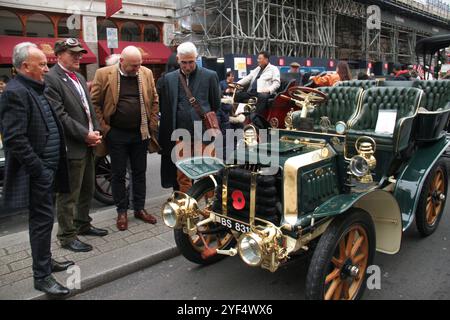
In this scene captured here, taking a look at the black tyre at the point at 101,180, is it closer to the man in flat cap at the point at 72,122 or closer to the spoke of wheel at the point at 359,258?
the man in flat cap at the point at 72,122

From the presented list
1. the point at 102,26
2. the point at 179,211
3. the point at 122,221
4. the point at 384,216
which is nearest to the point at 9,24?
the point at 102,26

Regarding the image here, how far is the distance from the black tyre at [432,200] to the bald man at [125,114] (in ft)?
9.30

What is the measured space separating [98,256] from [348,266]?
2189mm

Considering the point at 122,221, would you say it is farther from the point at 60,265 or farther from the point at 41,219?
the point at 41,219

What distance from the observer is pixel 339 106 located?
5148 mm

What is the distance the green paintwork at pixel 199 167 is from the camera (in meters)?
3.33

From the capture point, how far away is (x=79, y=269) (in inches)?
136

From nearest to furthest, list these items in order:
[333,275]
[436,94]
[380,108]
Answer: [333,275] < [380,108] < [436,94]

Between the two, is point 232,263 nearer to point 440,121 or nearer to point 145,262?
point 145,262

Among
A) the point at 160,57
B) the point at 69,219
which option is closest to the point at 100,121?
the point at 69,219

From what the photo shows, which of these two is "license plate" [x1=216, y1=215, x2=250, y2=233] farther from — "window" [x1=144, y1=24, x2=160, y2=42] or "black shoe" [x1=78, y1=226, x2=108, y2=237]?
"window" [x1=144, y1=24, x2=160, y2=42]

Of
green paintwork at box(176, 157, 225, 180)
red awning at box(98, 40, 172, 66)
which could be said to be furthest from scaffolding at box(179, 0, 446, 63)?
green paintwork at box(176, 157, 225, 180)

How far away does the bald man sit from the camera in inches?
162

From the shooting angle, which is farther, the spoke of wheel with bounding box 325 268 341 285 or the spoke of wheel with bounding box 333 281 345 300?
the spoke of wheel with bounding box 333 281 345 300
